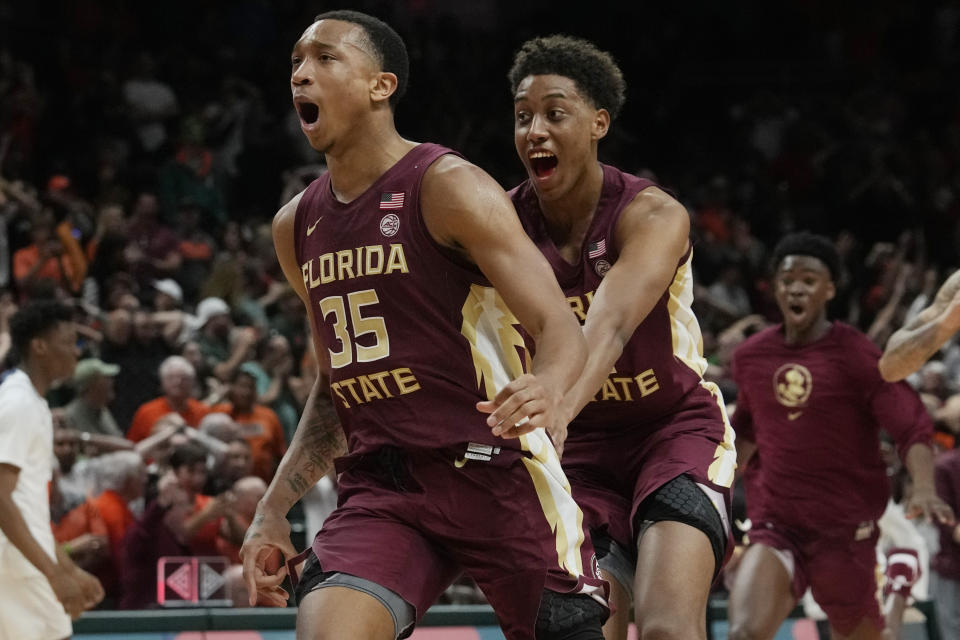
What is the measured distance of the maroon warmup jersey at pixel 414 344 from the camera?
12.1 ft

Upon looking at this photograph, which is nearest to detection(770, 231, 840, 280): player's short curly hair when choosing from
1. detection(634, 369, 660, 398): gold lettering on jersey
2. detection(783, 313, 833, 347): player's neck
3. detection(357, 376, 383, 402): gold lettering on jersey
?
detection(783, 313, 833, 347): player's neck

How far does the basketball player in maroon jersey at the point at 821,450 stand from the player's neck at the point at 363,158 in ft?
11.0

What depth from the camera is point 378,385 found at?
372 centimetres

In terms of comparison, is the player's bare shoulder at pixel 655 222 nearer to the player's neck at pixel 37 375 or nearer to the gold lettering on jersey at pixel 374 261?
the gold lettering on jersey at pixel 374 261

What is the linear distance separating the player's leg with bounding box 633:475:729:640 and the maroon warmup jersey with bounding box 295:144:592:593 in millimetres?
531

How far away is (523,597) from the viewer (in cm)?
366

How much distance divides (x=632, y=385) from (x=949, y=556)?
557cm

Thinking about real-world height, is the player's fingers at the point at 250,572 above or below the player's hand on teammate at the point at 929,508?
above

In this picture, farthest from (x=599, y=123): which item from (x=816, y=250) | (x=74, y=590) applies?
(x=74, y=590)

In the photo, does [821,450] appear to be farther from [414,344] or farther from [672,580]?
[414,344]

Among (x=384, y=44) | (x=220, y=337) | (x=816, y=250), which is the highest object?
(x=384, y=44)

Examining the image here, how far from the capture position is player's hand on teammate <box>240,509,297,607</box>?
387cm

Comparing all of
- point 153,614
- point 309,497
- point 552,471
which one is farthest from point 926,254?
point 552,471

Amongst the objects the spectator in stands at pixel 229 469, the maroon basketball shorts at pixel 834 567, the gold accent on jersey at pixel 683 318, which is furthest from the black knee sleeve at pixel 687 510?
the spectator in stands at pixel 229 469
